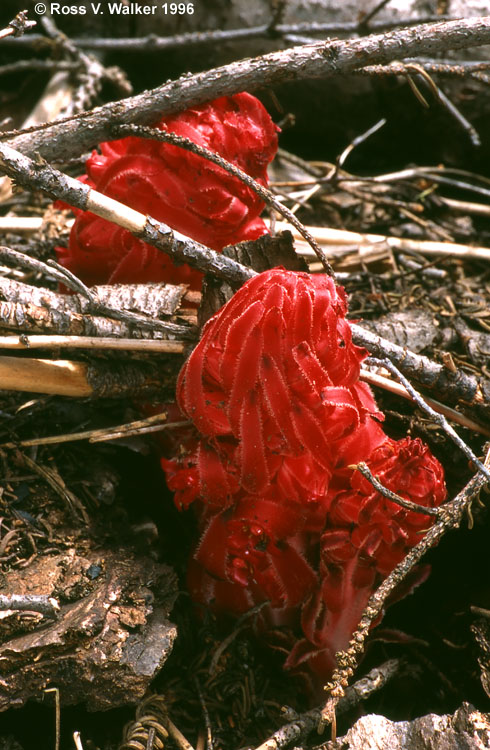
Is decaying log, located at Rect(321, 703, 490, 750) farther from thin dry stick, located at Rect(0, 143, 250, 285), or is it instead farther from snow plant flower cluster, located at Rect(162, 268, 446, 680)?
thin dry stick, located at Rect(0, 143, 250, 285)

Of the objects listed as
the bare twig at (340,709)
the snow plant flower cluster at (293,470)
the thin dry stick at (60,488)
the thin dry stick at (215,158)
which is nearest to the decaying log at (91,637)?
the thin dry stick at (60,488)

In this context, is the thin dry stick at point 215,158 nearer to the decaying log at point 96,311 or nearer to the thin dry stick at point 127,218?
the thin dry stick at point 127,218

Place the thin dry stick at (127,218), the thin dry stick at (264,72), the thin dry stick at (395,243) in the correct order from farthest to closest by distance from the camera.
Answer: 1. the thin dry stick at (395,243)
2. the thin dry stick at (264,72)
3. the thin dry stick at (127,218)

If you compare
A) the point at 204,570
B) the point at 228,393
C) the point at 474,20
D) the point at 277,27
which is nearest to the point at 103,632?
the point at 204,570

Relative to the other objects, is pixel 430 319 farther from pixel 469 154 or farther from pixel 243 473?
pixel 469 154

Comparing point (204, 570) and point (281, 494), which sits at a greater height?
point (281, 494)

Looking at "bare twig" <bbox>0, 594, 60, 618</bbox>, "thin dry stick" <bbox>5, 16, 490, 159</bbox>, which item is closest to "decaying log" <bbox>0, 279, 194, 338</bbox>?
"thin dry stick" <bbox>5, 16, 490, 159</bbox>

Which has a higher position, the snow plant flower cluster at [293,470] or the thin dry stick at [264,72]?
the thin dry stick at [264,72]

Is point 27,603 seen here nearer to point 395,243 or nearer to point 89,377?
point 89,377
